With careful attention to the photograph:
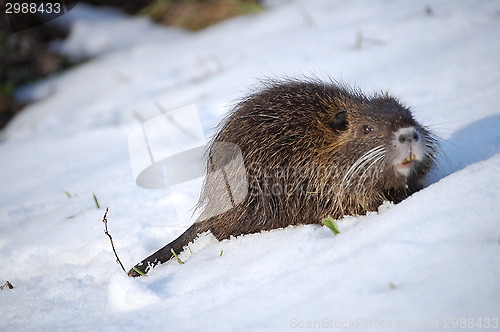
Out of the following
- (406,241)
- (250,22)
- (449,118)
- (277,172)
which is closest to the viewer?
(406,241)

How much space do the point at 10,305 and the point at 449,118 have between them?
9.84 ft

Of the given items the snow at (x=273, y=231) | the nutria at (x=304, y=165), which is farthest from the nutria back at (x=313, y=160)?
the snow at (x=273, y=231)

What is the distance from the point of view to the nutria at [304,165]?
2.85 m

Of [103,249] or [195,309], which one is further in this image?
[103,249]

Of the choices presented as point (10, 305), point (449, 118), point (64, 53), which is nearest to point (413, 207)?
point (449, 118)

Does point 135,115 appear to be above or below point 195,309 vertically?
below

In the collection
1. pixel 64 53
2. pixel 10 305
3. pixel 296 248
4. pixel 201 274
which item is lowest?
pixel 64 53

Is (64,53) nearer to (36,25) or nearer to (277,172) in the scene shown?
(36,25)

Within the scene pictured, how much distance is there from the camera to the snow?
1993 mm

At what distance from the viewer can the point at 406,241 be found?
7.03ft

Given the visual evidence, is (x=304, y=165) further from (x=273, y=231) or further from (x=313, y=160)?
(x=273, y=231)

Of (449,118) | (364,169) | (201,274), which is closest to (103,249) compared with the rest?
(201,274)

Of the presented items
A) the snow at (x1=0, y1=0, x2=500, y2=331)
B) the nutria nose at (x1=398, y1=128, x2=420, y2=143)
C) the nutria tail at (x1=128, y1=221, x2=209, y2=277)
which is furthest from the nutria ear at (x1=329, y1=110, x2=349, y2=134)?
the nutria tail at (x1=128, y1=221, x2=209, y2=277)

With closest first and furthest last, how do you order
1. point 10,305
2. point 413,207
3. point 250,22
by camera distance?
point 413,207, point 10,305, point 250,22
